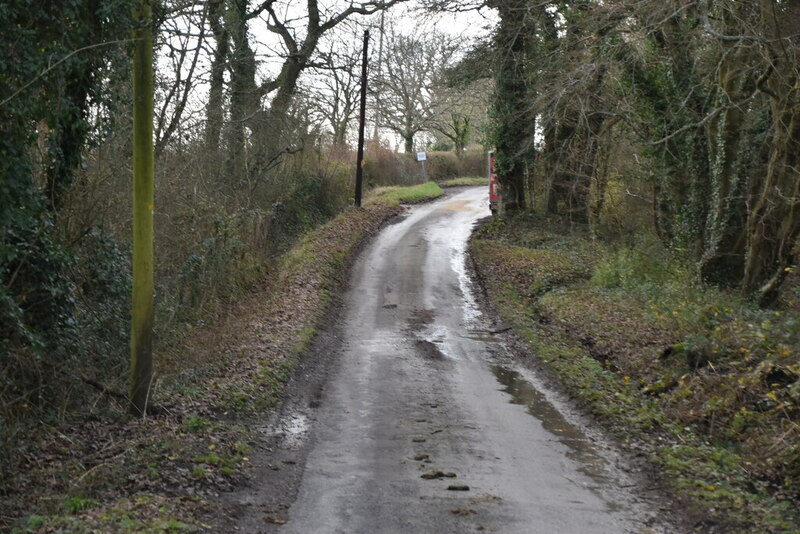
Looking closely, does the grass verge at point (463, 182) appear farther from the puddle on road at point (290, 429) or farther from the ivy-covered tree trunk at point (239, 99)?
the puddle on road at point (290, 429)

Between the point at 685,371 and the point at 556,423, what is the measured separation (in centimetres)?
242

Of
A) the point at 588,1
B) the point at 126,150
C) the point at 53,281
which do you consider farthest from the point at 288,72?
the point at 53,281

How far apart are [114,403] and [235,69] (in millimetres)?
14673

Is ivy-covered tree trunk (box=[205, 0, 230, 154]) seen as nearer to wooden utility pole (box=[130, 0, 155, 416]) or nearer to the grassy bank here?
the grassy bank

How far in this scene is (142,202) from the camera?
9492 millimetres

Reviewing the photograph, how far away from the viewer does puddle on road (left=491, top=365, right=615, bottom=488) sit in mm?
9492

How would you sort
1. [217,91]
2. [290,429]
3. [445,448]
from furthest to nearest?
[217,91]
[290,429]
[445,448]

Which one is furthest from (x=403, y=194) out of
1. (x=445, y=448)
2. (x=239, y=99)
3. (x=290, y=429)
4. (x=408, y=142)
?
(x=445, y=448)

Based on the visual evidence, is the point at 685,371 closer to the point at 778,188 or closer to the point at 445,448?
the point at 445,448

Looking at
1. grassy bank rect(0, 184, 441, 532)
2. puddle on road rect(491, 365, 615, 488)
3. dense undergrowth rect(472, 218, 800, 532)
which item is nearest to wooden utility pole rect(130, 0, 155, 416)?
grassy bank rect(0, 184, 441, 532)

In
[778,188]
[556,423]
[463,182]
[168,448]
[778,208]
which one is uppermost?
[463,182]

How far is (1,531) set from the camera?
6559 mm

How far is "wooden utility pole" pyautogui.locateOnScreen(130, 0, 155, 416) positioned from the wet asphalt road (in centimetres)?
232

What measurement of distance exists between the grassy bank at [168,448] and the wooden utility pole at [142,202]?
61cm
